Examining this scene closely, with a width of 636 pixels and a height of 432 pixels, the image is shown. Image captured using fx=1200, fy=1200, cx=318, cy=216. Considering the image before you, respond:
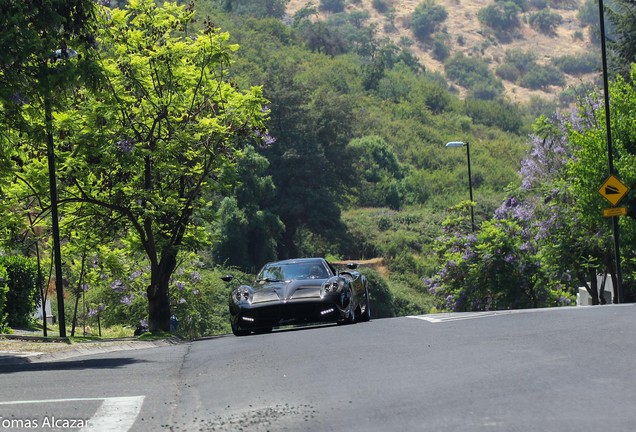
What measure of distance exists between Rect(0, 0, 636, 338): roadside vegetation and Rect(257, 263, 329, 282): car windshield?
16.1ft

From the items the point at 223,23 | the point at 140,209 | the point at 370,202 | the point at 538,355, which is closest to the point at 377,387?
the point at 538,355

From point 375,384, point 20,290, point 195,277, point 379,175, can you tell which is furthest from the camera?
point 379,175

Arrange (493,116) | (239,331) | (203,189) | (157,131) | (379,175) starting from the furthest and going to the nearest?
(493,116) → (379,175) → (203,189) → (157,131) → (239,331)

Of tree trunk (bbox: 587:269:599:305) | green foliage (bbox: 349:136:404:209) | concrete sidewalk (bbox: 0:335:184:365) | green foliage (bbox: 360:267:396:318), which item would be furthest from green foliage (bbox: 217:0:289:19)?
concrete sidewalk (bbox: 0:335:184:365)

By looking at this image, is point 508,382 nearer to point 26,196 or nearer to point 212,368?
point 212,368

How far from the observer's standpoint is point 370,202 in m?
112

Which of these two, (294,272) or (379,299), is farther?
(379,299)

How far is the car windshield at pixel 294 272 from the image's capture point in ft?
72.6

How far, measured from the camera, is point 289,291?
21422 mm

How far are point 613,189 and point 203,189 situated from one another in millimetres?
14315

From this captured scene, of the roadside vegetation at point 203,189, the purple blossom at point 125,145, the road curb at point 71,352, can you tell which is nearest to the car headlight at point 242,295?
the road curb at point 71,352

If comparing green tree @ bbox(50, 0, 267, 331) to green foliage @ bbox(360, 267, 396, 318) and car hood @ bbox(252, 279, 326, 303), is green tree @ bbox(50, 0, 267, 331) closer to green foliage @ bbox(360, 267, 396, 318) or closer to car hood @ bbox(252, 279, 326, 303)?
car hood @ bbox(252, 279, 326, 303)

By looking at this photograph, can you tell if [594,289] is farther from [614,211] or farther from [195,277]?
[195,277]

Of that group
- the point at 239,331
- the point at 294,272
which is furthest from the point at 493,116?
the point at 239,331
